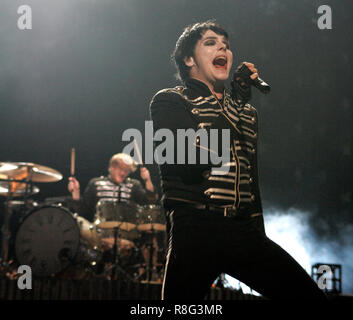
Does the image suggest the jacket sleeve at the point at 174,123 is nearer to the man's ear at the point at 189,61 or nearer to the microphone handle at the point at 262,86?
the man's ear at the point at 189,61

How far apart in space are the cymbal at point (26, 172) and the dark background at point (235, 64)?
1.96 ft

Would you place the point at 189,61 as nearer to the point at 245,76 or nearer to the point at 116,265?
the point at 245,76

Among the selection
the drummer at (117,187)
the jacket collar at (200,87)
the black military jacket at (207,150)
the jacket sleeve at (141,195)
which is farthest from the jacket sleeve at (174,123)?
the jacket sleeve at (141,195)

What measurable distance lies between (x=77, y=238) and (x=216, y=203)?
3.36m

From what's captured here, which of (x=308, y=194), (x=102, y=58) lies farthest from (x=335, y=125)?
(x=102, y=58)

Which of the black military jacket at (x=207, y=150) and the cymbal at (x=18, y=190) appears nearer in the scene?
the black military jacket at (x=207, y=150)

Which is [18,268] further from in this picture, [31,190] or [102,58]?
[102,58]

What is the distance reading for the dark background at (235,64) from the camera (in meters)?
4.00

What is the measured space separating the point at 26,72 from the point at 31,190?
1575 mm

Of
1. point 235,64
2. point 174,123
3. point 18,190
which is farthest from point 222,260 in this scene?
point 18,190

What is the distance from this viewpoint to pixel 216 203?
2121 millimetres

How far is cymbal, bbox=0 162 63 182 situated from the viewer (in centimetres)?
543

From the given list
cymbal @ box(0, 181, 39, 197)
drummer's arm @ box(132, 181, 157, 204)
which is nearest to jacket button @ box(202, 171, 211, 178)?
drummer's arm @ box(132, 181, 157, 204)

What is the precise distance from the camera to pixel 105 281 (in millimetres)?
4250
